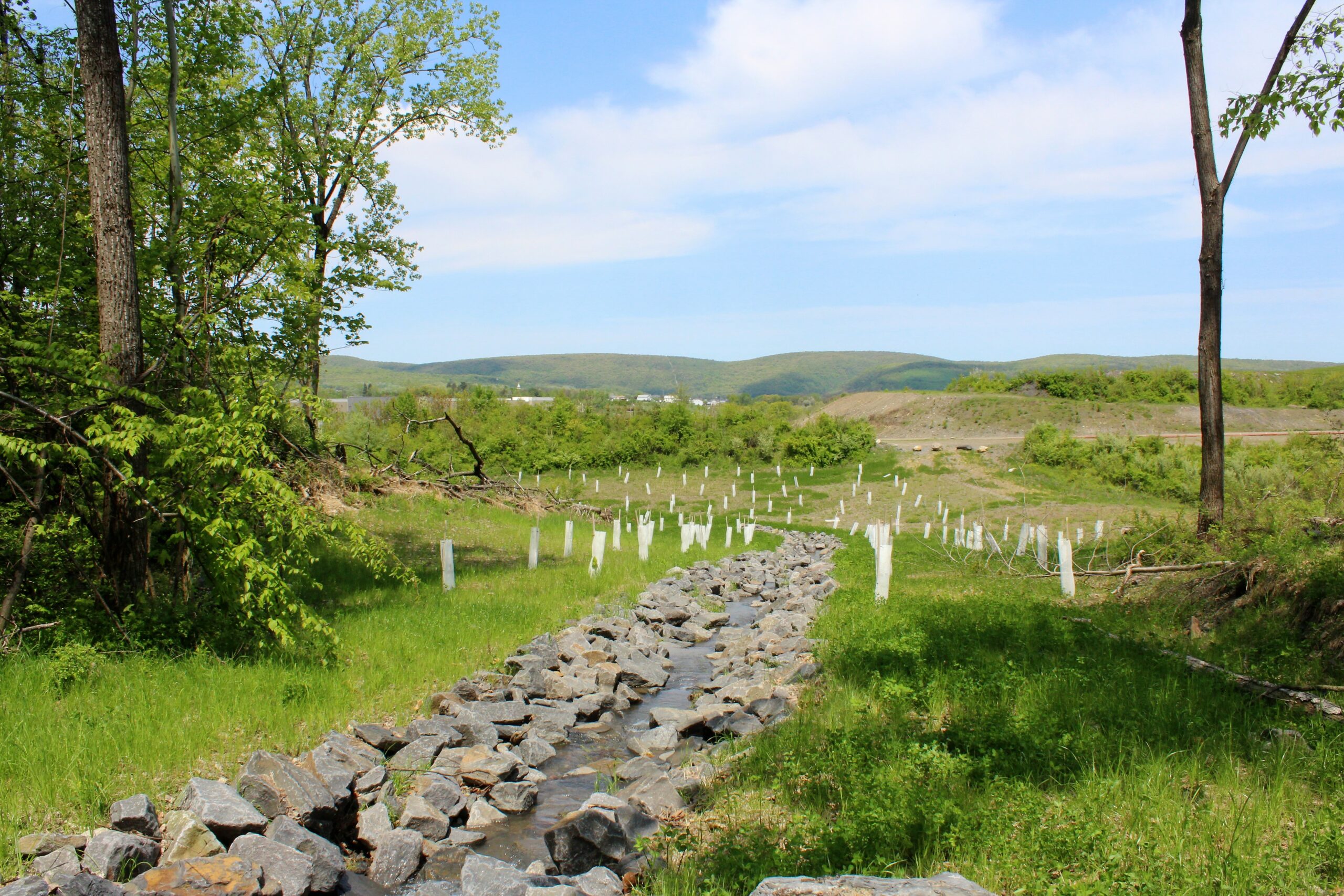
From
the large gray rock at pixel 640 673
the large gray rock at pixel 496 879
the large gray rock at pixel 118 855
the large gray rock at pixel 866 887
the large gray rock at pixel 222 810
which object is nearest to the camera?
the large gray rock at pixel 866 887

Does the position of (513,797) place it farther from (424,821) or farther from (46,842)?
(46,842)

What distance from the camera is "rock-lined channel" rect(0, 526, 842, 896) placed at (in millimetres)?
4453

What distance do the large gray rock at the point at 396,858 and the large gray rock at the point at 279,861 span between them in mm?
592

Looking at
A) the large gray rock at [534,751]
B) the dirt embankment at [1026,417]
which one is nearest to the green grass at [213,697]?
the large gray rock at [534,751]

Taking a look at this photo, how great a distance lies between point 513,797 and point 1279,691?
648 centimetres

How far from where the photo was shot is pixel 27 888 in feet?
12.1

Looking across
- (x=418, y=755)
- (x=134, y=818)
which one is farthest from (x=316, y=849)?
(x=418, y=755)

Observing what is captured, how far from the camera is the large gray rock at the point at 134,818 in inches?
183

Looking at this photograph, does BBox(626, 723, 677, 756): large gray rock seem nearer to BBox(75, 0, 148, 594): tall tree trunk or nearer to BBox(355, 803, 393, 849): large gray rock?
BBox(355, 803, 393, 849): large gray rock

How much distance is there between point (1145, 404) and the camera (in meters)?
73.4

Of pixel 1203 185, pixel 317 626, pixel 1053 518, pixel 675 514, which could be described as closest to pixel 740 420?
pixel 675 514

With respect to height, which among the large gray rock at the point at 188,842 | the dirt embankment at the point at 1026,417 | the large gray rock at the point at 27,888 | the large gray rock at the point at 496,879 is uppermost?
the dirt embankment at the point at 1026,417

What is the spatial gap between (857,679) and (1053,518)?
2461 centimetres

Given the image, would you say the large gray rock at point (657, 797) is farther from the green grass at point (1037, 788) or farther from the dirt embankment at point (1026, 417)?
the dirt embankment at point (1026, 417)
